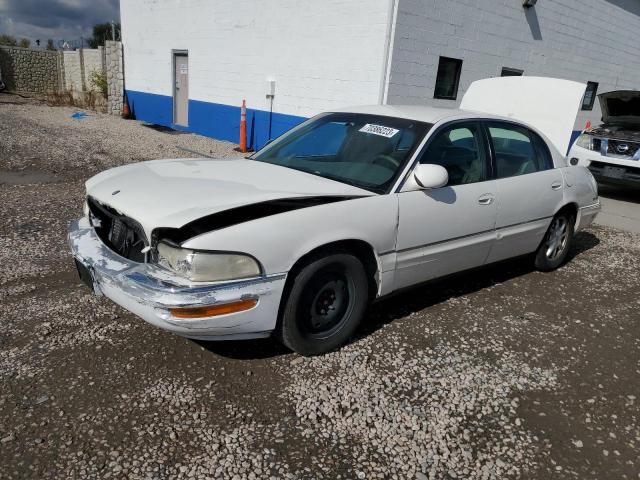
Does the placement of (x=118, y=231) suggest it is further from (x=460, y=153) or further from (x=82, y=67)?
(x=82, y=67)

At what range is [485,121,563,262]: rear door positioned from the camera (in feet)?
13.4

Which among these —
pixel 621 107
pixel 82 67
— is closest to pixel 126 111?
pixel 82 67

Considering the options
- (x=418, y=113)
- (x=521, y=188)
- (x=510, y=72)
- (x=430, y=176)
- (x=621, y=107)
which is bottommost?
(x=521, y=188)

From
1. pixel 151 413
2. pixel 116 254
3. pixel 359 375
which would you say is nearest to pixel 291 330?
pixel 359 375

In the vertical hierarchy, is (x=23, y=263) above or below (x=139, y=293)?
below

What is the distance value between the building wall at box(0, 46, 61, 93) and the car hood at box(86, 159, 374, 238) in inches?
950

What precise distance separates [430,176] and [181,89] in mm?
12316

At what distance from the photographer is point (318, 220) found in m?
2.90

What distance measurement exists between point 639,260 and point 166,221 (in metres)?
5.59

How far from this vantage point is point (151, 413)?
8.44 ft

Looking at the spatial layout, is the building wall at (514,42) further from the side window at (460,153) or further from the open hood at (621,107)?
the side window at (460,153)

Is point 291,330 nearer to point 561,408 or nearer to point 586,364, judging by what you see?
point 561,408

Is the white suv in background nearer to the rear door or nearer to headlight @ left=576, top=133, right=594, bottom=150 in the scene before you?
headlight @ left=576, top=133, right=594, bottom=150

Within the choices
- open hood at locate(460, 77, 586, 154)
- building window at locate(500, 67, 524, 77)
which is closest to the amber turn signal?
open hood at locate(460, 77, 586, 154)
